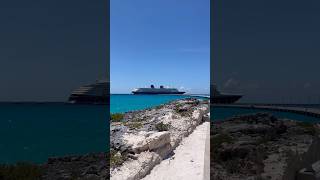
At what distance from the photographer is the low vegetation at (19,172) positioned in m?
5.50

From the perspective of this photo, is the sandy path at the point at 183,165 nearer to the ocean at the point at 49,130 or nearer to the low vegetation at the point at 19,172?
the ocean at the point at 49,130

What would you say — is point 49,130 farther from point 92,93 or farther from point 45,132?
point 92,93

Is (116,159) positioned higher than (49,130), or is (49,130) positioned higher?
(49,130)

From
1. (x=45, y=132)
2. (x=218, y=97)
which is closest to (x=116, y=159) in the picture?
(x=45, y=132)

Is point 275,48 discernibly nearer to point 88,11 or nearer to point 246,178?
Answer: point 246,178

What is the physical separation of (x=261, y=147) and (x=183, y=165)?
12.6ft

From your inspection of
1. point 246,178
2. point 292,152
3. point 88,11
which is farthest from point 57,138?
point 292,152

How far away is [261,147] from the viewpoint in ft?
18.9

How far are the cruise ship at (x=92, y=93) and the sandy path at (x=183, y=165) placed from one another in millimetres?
2194

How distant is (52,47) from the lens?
6.73m

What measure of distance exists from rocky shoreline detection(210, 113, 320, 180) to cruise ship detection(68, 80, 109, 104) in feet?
8.49

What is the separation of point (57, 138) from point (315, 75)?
16.5ft

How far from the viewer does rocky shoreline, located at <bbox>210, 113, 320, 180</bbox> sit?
5.45 metres

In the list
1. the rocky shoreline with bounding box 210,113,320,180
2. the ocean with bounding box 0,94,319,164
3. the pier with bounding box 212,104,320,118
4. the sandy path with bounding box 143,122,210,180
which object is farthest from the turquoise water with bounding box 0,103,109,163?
the pier with bounding box 212,104,320,118
